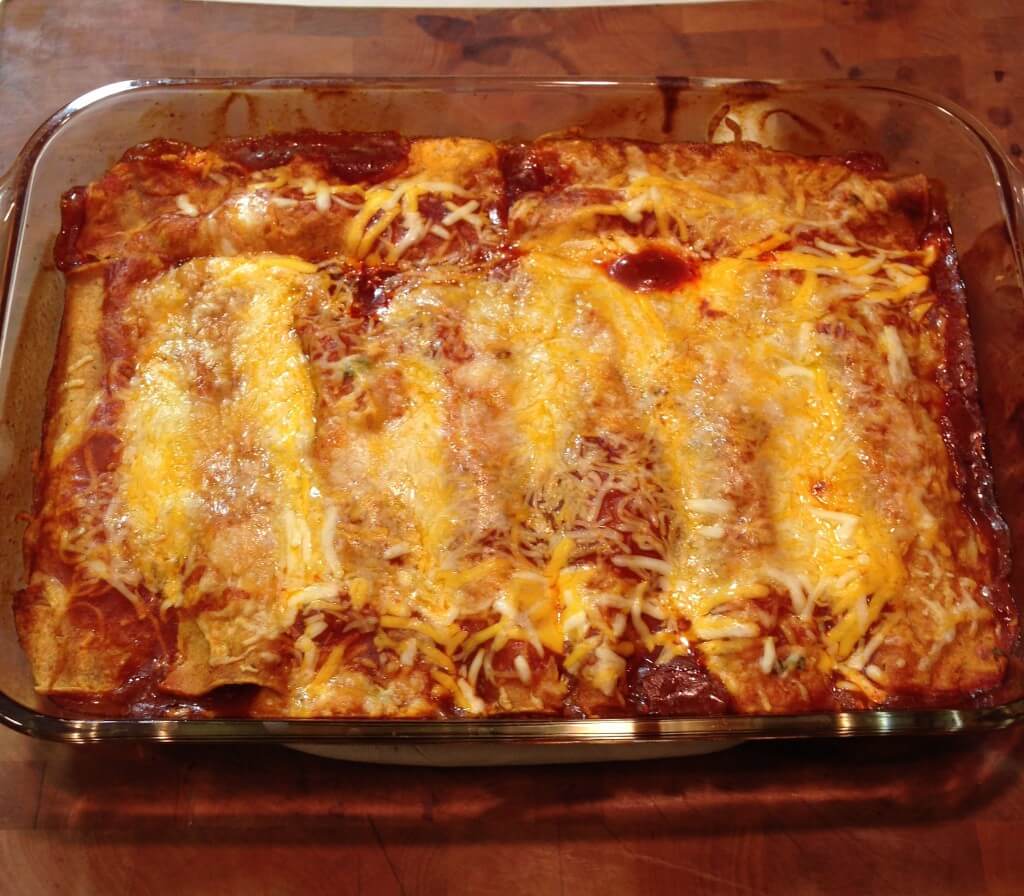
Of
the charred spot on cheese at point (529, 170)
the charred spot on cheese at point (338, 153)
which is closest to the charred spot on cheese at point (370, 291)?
the charred spot on cheese at point (338, 153)

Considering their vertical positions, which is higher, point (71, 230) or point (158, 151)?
point (158, 151)

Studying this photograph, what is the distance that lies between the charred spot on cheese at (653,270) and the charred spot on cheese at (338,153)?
625 millimetres

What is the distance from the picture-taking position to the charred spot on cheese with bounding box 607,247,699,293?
2.12 metres

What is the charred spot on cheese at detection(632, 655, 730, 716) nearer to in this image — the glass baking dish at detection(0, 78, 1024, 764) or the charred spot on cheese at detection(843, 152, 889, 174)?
the glass baking dish at detection(0, 78, 1024, 764)

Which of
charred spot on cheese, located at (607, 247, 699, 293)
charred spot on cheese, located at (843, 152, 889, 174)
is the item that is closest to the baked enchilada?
charred spot on cheese, located at (607, 247, 699, 293)

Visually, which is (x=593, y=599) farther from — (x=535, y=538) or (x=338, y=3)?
(x=338, y=3)

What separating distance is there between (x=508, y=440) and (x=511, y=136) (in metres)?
1.02

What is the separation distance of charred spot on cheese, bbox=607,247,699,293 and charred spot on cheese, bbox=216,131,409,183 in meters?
0.63

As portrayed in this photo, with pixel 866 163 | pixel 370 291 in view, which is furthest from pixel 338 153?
pixel 866 163

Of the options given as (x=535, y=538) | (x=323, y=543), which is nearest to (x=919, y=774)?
(x=535, y=538)

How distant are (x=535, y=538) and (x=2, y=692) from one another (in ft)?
3.63

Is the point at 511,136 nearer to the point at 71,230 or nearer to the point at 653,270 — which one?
the point at 653,270

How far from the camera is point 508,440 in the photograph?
195 cm

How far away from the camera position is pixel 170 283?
207cm
